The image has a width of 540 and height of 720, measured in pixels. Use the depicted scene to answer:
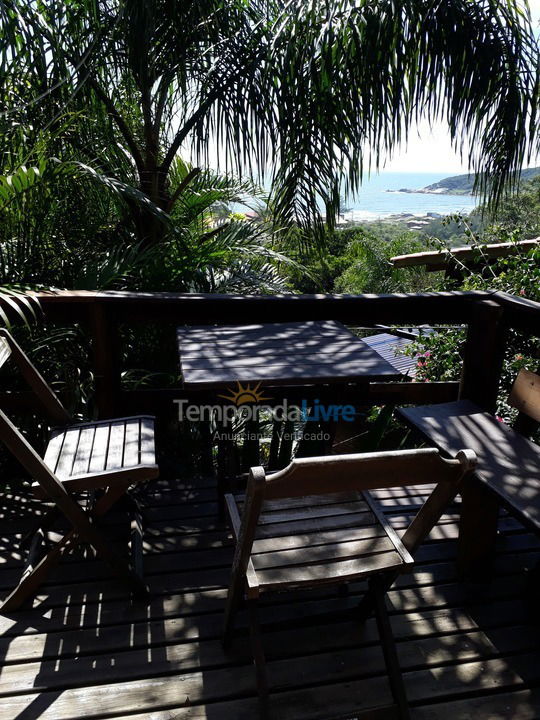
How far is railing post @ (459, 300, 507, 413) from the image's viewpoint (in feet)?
8.58

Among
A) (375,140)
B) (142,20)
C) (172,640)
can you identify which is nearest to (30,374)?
(172,640)

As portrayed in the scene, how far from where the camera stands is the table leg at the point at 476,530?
7.14 feet

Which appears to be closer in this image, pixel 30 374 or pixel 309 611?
pixel 309 611

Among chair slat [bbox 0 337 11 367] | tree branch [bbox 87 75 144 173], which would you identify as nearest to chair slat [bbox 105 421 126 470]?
chair slat [bbox 0 337 11 367]

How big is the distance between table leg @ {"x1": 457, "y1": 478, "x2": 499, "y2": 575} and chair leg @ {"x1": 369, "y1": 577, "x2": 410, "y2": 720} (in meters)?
0.60

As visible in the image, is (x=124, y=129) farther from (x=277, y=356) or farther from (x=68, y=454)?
(x=68, y=454)

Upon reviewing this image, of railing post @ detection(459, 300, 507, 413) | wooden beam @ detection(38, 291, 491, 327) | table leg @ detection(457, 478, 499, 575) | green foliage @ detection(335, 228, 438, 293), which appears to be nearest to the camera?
table leg @ detection(457, 478, 499, 575)

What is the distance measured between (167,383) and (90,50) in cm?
286

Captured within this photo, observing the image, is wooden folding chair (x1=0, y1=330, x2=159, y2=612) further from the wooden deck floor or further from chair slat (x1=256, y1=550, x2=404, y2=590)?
chair slat (x1=256, y1=550, x2=404, y2=590)

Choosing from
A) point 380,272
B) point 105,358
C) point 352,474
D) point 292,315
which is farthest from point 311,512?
point 380,272

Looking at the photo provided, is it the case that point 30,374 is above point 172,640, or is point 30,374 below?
above

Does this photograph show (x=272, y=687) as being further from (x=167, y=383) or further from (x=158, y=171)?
(x=158, y=171)

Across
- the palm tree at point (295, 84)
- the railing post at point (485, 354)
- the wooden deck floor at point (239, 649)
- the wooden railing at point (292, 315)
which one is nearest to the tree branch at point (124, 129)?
the palm tree at point (295, 84)

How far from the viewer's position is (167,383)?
3.86m
